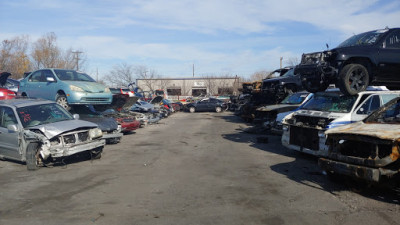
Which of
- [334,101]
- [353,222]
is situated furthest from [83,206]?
[334,101]

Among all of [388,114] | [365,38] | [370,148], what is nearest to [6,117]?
[370,148]

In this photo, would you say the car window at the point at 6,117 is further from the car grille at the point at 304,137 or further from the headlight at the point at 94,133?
the car grille at the point at 304,137

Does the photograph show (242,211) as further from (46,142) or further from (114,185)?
(46,142)

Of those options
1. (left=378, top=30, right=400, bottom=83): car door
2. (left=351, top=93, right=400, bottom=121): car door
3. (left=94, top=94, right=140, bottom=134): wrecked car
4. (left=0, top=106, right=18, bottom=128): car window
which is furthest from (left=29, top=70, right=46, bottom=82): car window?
(left=378, top=30, right=400, bottom=83): car door

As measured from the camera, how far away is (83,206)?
16.6 ft

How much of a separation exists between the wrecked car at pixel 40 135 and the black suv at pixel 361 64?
253 inches

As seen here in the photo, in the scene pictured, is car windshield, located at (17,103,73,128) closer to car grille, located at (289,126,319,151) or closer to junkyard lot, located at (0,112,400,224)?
junkyard lot, located at (0,112,400,224)

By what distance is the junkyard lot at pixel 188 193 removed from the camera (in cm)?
458

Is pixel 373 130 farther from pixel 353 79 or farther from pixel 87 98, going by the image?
pixel 87 98

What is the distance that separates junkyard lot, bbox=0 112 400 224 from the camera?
4.58m

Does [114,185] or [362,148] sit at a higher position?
[362,148]

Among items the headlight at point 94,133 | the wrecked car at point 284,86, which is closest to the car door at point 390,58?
the wrecked car at point 284,86

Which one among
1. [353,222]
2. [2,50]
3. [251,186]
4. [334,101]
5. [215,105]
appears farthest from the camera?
[2,50]

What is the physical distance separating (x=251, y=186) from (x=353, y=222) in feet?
6.88
